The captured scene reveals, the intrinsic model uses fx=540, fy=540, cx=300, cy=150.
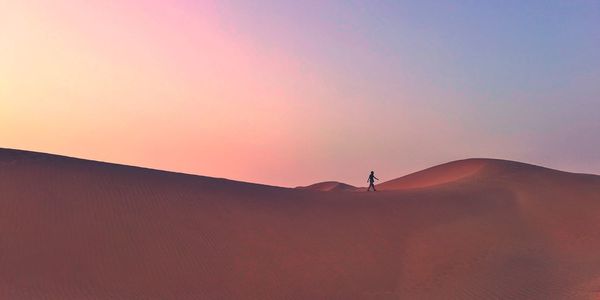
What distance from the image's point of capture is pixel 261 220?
16.3 meters

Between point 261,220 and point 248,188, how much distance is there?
4.15 metres

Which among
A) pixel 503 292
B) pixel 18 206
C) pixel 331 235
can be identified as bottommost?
pixel 503 292

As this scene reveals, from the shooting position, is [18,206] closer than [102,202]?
Yes

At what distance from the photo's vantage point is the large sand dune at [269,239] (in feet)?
38.9

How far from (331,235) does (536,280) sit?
5504mm

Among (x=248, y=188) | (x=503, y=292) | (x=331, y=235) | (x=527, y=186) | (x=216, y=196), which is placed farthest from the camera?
(x=527, y=186)

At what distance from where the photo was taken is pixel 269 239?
1492 centimetres

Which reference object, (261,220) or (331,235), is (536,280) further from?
(261,220)

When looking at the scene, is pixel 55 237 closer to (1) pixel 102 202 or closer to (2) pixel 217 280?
(1) pixel 102 202

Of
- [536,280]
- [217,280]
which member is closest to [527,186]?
[536,280]

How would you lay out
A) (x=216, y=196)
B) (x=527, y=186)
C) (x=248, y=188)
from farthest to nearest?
(x=527, y=186), (x=248, y=188), (x=216, y=196)

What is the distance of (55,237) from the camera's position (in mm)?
13234

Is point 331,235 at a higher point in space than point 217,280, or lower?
higher

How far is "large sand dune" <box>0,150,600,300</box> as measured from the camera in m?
11.9
